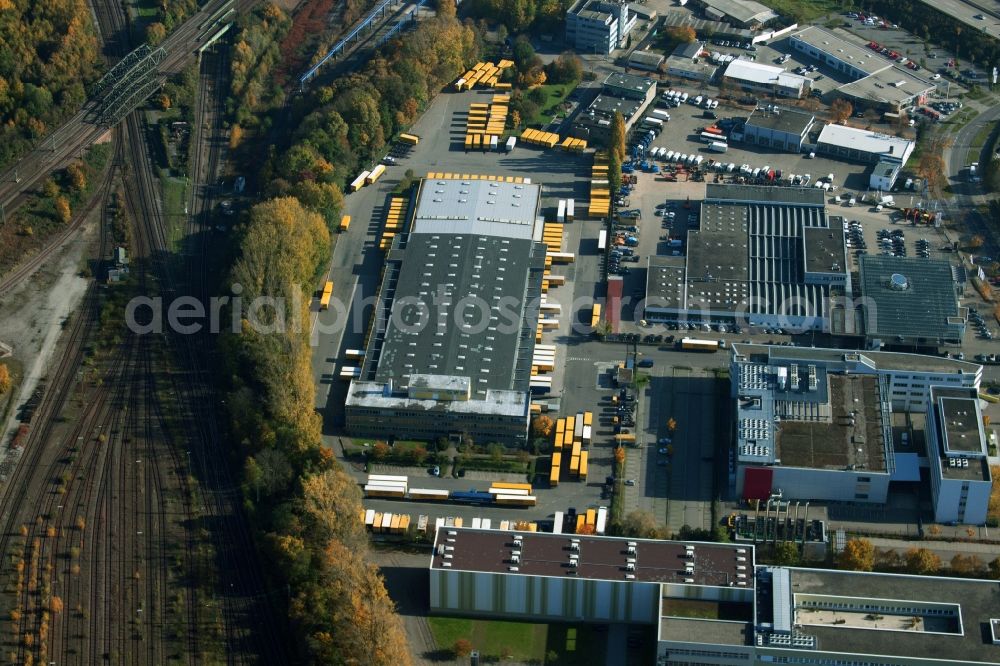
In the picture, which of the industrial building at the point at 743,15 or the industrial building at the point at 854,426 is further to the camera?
the industrial building at the point at 743,15

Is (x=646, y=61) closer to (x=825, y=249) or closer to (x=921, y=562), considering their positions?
(x=825, y=249)

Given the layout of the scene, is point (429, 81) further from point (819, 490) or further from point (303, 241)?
point (819, 490)

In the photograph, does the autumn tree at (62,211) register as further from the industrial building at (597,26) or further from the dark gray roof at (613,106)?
the industrial building at (597,26)

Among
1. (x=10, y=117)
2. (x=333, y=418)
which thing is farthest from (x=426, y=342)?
(x=10, y=117)

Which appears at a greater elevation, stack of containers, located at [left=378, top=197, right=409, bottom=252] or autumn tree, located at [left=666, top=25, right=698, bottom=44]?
autumn tree, located at [left=666, top=25, right=698, bottom=44]

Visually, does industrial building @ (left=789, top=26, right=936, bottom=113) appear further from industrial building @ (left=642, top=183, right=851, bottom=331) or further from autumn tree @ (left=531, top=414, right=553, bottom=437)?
autumn tree @ (left=531, top=414, right=553, bottom=437)

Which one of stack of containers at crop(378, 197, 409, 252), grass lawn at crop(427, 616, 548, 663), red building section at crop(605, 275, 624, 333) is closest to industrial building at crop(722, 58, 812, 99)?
red building section at crop(605, 275, 624, 333)

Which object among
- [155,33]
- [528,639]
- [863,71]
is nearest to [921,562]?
[528,639]

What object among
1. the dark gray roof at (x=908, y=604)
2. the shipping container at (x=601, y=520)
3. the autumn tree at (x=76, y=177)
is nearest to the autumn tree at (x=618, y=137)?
the shipping container at (x=601, y=520)
